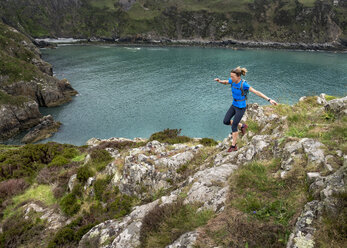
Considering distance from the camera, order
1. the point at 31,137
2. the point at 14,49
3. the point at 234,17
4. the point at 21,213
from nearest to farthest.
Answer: the point at 21,213
the point at 31,137
the point at 14,49
the point at 234,17

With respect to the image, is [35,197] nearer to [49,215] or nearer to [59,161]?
[49,215]

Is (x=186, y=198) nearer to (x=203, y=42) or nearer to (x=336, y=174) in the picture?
(x=336, y=174)

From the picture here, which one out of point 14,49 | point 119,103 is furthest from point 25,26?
point 119,103

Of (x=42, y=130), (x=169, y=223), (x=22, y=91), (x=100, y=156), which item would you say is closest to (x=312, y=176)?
(x=169, y=223)

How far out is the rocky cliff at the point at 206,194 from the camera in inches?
215

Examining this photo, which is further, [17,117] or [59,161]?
[17,117]

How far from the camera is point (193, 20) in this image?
186 m

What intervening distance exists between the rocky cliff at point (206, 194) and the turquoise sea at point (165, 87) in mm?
11293

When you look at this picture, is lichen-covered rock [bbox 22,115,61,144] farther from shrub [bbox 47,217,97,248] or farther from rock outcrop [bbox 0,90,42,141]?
shrub [bbox 47,217,97,248]

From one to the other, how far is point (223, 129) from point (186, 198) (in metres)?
37.4

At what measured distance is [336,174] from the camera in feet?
18.4

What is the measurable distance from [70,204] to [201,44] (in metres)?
168

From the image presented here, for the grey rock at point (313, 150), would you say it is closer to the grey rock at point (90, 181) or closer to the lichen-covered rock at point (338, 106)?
the lichen-covered rock at point (338, 106)

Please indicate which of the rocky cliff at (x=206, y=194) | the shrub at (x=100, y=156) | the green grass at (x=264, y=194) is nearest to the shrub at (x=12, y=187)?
the rocky cliff at (x=206, y=194)
